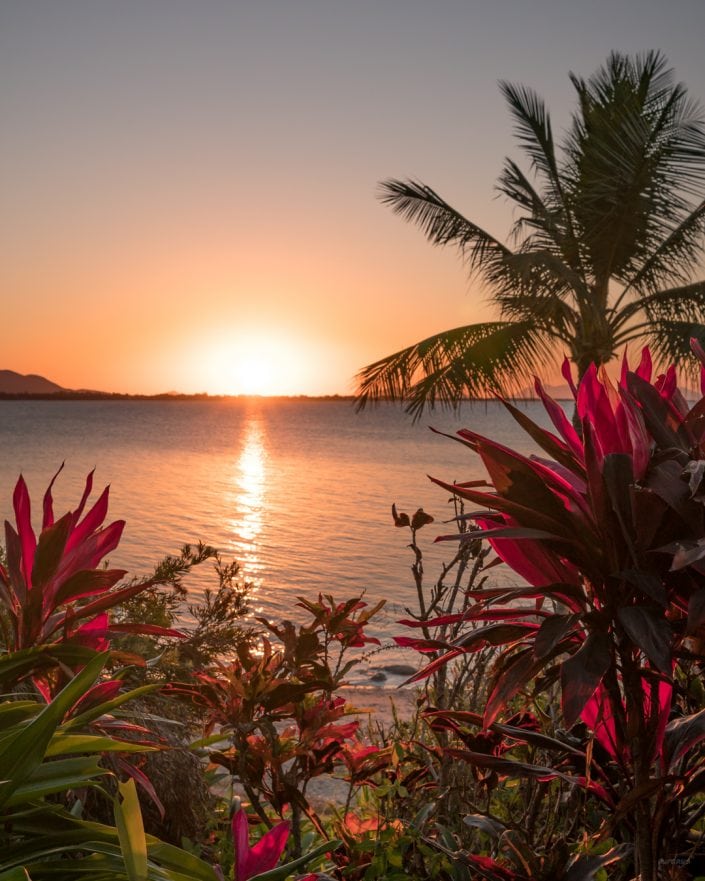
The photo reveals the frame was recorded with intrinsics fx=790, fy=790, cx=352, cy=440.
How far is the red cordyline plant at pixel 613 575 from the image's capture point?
3.28ft

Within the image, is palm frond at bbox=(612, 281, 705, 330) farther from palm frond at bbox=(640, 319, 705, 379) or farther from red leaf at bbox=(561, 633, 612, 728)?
red leaf at bbox=(561, 633, 612, 728)

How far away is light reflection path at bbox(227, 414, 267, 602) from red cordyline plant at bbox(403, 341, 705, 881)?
524 cm

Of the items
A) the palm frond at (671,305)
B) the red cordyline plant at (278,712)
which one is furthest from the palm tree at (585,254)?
the red cordyline plant at (278,712)

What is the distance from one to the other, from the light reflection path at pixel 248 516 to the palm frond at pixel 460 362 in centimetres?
336

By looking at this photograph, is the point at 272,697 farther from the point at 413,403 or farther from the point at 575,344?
the point at 575,344

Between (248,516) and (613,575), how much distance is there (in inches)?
816

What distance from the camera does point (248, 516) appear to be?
2145 centimetres

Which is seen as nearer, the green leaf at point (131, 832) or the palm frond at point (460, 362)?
the green leaf at point (131, 832)

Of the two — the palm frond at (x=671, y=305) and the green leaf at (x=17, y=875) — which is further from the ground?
the palm frond at (x=671, y=305)

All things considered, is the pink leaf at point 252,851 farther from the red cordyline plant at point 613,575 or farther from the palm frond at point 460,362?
the palm frond at point 460,362

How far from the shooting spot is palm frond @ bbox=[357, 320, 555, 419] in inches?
472

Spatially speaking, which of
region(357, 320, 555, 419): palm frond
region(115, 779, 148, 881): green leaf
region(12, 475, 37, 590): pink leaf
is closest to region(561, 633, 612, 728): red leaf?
region(115, 779, 148, 881): green leaf

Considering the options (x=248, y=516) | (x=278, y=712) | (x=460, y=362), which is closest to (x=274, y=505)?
(x=248, y=516)

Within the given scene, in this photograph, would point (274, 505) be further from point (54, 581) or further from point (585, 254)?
point (54, 581)
